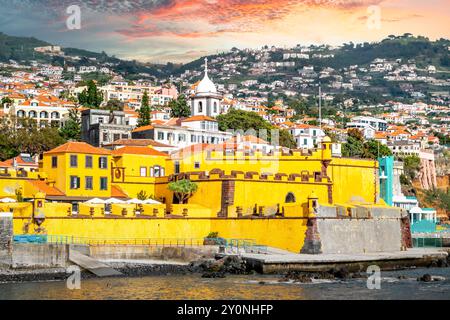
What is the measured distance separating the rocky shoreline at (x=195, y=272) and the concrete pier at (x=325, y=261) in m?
0.51

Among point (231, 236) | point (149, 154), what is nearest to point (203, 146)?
point (149, 154)

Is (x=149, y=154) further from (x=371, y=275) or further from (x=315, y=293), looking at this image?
(x=315, y=293)

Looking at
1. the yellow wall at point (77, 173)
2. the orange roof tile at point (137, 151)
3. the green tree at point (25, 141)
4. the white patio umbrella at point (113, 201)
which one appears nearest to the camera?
the white patio umbrella at point (113, 201)

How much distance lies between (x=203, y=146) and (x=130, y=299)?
109 ft

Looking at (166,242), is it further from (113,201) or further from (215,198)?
(215,198)

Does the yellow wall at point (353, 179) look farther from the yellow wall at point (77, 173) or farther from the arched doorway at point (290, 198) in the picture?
the yellow wall at point (77, 173)

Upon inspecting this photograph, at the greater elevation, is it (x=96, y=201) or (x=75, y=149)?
(x=75, y=149)

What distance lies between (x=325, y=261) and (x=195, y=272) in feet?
24.4

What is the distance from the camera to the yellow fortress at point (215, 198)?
55531mm

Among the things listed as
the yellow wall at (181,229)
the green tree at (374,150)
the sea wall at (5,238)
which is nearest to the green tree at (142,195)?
the yellow wall at (181,229)

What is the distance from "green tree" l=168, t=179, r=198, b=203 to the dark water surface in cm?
1234

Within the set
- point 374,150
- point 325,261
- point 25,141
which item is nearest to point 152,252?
point 325,261

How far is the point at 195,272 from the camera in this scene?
51.2 m

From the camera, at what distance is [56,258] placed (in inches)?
1919
